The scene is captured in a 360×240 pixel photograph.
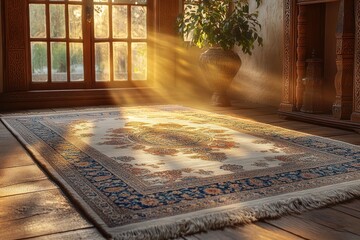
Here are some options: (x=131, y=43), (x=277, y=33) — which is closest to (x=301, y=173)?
(x=277, y=33)

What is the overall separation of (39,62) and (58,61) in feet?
0.62

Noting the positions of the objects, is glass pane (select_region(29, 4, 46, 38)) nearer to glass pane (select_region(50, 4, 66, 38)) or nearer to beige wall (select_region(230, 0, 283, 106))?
glass pane (select_region(50, 4, 66, 38))

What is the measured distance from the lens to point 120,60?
218 inches

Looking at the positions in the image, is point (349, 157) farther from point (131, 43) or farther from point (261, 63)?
point (131, 43)

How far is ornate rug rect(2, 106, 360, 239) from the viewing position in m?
1.85

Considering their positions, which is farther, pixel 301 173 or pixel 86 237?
pixel 301 173

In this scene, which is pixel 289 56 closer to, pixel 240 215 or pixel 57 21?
pixel 57 21

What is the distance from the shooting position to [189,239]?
1.67 metres

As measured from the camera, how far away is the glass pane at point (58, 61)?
5.24m

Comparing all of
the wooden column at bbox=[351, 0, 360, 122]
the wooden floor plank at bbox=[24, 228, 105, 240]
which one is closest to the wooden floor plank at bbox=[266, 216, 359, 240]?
the wooden floor plank at bbox=[24, 228, 105, 240]

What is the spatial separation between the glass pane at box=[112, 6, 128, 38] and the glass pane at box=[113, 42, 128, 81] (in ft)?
0.34

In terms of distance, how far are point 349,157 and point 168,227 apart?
1.43 m

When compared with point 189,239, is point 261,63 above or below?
above

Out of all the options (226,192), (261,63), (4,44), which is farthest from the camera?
(261,63)
